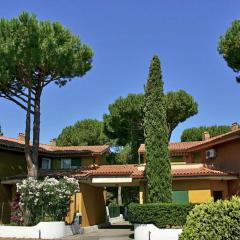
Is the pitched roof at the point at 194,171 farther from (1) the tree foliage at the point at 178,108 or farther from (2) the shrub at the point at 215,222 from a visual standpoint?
(1) the tree foliage at the point at 178,108

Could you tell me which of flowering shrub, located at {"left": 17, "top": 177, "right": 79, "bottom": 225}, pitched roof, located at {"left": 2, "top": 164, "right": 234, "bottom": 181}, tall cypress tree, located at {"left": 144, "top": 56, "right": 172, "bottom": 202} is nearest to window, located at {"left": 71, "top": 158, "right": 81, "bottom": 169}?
pitched roof, located at {"left": 2, "top": 164, "right": 234, "bottom": 181}

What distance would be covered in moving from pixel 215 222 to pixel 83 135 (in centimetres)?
4451

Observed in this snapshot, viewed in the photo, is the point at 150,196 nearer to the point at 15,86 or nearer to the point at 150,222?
the point at 150,222

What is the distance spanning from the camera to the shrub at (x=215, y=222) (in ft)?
31.8

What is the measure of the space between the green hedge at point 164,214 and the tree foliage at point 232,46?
8937mm

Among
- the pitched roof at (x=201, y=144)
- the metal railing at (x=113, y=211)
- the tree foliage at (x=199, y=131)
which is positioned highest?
the tree foliage at (x=199, y=131)

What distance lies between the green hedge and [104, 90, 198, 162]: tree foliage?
2413cm

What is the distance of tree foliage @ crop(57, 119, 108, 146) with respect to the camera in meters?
53.6

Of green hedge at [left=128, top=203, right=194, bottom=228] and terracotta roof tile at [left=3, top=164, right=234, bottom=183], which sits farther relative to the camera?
terracotta roof tile at [left=3, top=164, right=234, bottom=183]

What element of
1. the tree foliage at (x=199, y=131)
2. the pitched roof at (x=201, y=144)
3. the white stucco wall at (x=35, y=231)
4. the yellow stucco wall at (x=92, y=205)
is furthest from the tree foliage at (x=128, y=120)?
the white stucco wall at (x=35, y=231)

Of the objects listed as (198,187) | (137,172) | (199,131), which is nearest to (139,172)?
(137,172)

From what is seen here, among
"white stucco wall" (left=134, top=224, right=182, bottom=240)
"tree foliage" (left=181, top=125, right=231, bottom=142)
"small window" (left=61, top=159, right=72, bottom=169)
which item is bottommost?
"white stucco wall" (left=134, top=224, right=182, bottom=240)

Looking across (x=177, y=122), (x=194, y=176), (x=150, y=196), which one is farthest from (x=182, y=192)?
(x=177, y=122)

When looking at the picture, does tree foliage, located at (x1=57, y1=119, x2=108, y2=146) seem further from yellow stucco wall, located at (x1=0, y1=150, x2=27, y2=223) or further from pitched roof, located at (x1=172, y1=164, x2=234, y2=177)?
pitched roof, located at (x1=172, y1=164, x2=234, y2=177)
